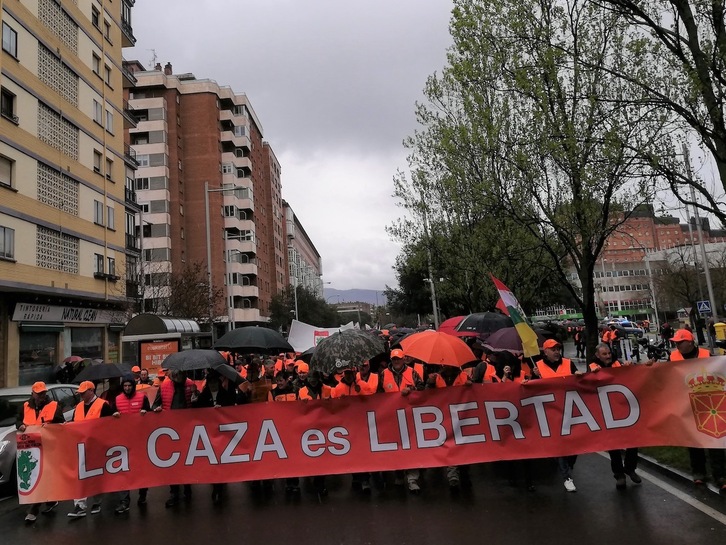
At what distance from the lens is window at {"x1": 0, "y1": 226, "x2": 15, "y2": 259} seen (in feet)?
71.7

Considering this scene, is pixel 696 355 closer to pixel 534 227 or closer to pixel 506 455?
pixel 506 455

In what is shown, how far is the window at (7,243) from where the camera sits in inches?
861

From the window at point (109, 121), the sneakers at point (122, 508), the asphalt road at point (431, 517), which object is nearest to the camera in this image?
the asphalt road at point (431, 517)

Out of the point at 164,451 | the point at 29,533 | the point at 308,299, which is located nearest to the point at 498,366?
the point at 164,451

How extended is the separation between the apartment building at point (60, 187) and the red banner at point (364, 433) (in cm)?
1722

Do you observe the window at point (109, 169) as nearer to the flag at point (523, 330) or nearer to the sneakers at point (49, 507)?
the sneakers at point (49, 507)

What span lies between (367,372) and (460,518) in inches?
97.1

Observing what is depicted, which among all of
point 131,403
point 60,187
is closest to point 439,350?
point 131,403

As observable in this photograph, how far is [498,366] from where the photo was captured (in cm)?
1065

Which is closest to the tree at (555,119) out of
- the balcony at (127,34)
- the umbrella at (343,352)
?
the umbrella at (343,352)

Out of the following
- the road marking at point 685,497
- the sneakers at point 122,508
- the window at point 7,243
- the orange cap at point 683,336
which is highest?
the window at point 7,243

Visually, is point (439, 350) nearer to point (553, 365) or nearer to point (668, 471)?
point (553, 365)

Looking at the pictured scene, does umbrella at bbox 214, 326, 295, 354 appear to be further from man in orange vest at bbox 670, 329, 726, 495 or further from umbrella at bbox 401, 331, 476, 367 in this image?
man in orange vest at bbox 670, 329, 726, 495

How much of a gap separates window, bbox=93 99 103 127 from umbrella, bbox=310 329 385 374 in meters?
27.3
